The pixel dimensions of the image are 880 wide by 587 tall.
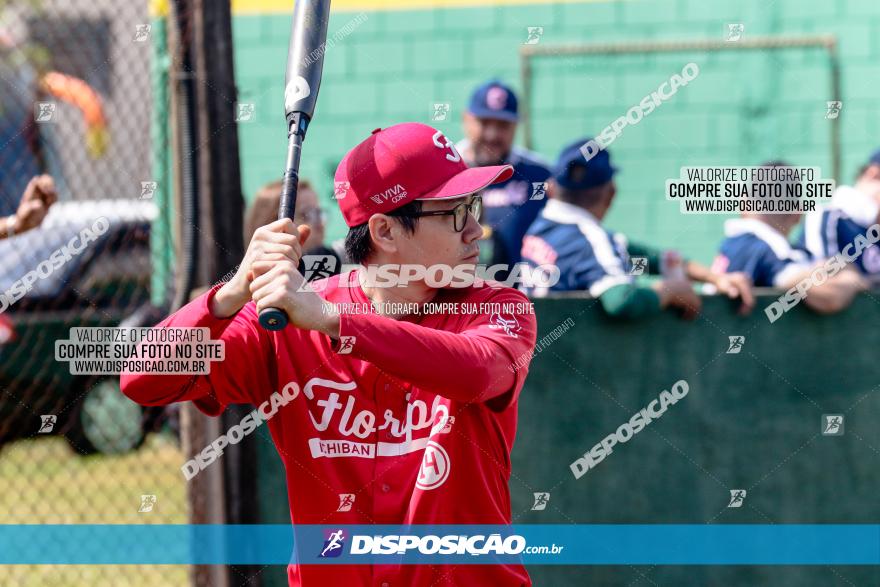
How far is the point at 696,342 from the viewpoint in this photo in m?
4.84

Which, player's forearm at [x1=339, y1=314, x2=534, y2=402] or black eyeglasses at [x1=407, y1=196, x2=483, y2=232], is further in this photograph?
black eyeglasses at [x1=407, y1=196, x2=483, y2=232]

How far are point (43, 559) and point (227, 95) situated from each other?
85.3 inches

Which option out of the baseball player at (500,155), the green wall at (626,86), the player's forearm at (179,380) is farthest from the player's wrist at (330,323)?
the green wall at (626,86)

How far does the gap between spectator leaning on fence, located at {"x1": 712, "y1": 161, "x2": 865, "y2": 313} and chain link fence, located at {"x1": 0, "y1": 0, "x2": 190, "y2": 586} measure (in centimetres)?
267

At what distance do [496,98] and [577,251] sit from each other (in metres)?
1.67

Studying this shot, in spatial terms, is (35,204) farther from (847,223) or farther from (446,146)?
(847,223)

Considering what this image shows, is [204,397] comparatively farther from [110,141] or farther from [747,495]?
[110,141]

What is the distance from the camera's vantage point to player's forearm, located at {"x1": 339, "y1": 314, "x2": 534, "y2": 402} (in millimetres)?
2518

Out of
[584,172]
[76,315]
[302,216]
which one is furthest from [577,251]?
[76,315]

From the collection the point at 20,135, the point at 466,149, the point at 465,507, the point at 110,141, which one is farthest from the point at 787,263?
the point at 110,141

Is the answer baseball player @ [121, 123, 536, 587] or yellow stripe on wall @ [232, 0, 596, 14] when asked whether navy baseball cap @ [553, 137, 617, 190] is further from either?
yellow stripe on wall @ [232, 0, 596, 14]

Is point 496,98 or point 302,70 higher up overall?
point 302,70

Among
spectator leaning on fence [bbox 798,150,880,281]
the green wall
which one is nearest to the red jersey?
spectator leaning on fence [bbox 798,150,880,281]

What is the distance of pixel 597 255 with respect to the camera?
5.09 meters
